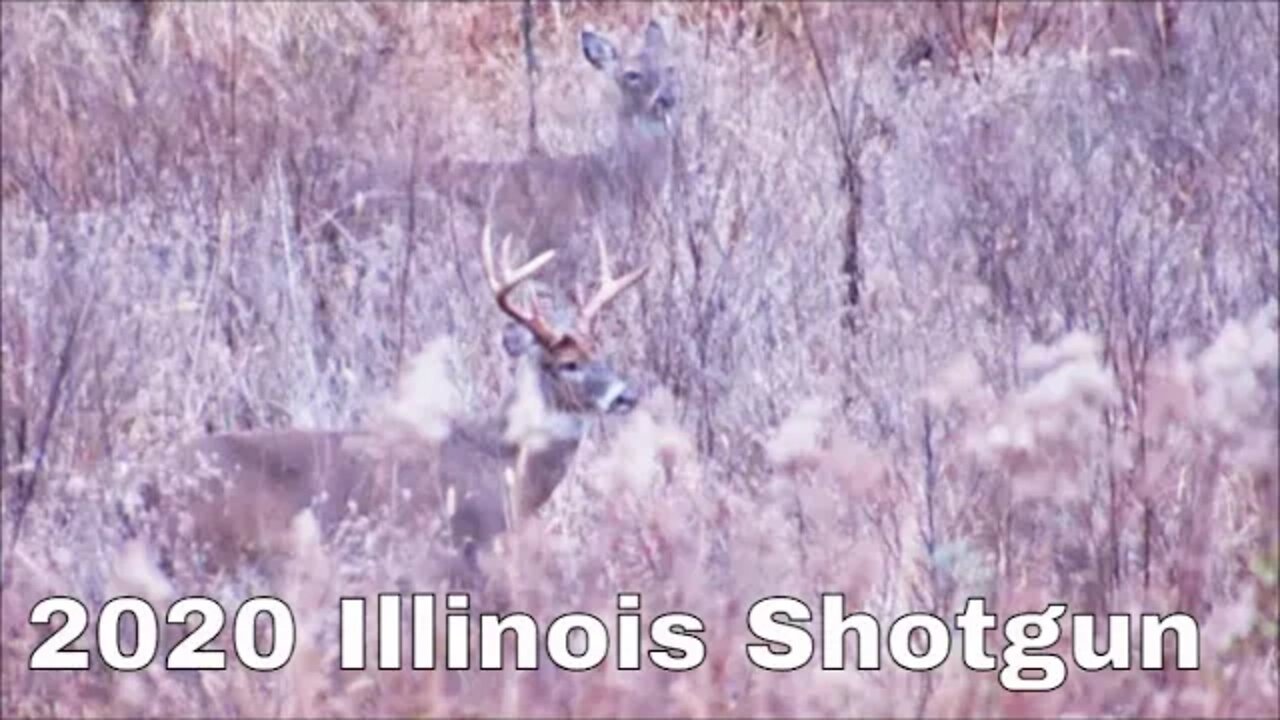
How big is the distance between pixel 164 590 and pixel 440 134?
20.8 ft

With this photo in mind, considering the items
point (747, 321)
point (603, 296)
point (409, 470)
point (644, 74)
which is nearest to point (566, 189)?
point (644, 74)

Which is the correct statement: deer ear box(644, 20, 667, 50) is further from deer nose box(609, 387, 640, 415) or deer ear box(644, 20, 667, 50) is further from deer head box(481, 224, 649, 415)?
deer nose box(609, 387, 640, 415)

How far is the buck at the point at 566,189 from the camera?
9.97 m

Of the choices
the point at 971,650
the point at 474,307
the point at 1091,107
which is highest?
the point at 1091,107

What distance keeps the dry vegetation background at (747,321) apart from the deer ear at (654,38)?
19 cm

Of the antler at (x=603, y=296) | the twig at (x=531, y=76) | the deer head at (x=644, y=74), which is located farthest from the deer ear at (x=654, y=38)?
the antler at (x=603, y=296)

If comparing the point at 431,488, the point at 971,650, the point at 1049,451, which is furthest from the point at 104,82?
the point at 971,650

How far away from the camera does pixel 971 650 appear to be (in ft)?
17.6

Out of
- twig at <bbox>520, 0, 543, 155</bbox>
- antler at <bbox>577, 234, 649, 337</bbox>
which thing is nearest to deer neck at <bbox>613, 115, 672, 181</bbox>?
twig at <bbox>520, 0, 543, 155</bbox>

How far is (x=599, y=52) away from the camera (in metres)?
12.8

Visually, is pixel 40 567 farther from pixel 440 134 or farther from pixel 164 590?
pixel 440 134

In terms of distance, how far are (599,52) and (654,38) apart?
0.23 metres

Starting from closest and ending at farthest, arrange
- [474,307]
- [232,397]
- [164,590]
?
[164,590]
[232,397]
[474,307]

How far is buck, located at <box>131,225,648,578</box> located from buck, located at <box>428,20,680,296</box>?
155cm
